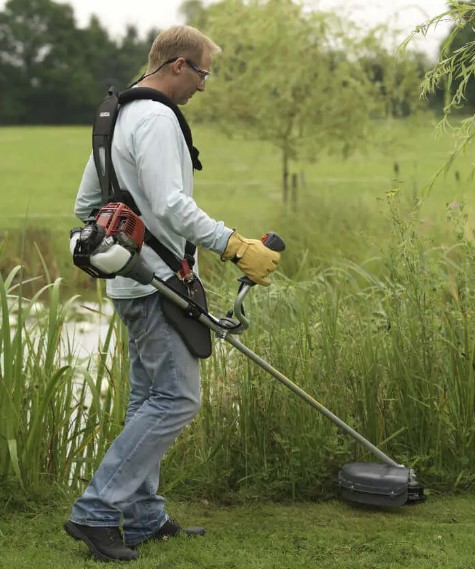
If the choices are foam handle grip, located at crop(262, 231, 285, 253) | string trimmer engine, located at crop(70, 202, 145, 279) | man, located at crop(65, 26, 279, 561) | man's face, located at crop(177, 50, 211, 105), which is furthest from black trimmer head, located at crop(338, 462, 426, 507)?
man's face, located at crop(177, 50, 211, 105)

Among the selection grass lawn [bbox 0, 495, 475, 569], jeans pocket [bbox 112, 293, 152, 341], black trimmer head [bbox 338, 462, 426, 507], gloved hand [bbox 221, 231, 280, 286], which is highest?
gloved hand [bbox 221, 231, 280, 286]

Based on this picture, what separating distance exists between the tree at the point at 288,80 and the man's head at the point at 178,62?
8.06 meters

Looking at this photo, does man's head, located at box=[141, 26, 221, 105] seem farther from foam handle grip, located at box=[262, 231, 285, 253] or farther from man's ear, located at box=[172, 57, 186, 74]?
foam handle grip, located at box=[262, 231, 285, 253]

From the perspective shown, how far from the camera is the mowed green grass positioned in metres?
15.5

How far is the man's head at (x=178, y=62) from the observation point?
10.9 ft

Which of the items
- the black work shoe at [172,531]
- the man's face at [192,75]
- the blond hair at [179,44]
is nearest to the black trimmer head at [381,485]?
the black work shoe at [172,531]

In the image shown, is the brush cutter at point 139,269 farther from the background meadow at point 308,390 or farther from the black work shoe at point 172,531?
the black work shoe at point 172,531

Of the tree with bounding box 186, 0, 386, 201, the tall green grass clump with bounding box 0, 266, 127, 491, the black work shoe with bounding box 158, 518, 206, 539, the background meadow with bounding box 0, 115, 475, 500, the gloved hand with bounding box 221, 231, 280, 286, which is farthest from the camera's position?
the tree with bounding box 186, 0, 386, 201

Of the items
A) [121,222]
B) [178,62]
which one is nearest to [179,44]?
[178,62]

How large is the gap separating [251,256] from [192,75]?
631 millimetres

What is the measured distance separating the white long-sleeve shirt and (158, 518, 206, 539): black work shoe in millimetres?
843

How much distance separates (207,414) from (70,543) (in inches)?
32.7

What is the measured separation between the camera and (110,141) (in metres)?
3.23

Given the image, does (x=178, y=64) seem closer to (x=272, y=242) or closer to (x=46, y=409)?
(x=272, y=242)
